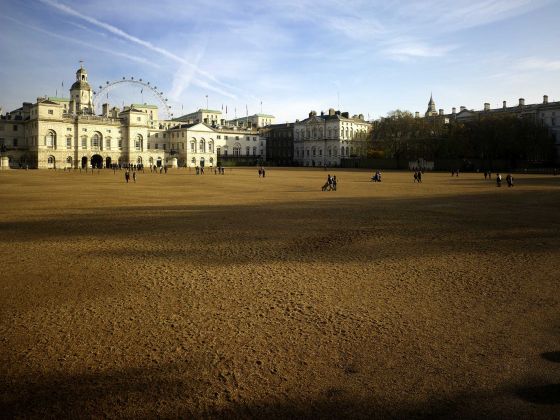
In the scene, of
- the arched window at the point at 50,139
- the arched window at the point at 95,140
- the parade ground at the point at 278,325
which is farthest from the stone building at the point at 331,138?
the parade ground at the point at 278,325

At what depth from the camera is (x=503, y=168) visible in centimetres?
8400

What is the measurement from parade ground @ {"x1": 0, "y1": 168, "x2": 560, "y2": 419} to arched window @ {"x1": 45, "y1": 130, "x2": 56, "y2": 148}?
90969mm

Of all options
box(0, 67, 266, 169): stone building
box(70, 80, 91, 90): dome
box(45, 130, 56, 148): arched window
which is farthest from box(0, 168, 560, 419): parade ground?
box(70, 80, 91, 90): dome

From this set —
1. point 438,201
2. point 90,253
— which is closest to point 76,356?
point 90,253

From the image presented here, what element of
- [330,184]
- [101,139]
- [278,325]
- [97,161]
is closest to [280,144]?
[101,139]

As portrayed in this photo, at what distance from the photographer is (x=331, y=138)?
119 metres

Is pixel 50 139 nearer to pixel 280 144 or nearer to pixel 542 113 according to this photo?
pixel 280 144

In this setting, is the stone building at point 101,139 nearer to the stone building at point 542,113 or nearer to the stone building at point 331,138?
the stone building at point 331,138

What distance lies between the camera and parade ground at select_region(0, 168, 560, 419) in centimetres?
488

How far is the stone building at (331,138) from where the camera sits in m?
118

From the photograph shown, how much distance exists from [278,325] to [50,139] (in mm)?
101861

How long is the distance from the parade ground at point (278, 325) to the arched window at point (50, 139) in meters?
91.0

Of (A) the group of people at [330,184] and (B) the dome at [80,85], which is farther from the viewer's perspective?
(B) the dome at [80,85]

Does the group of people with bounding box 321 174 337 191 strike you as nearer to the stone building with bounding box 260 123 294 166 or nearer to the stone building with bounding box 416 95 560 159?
the stone building with bounding box 416 95 560 159
